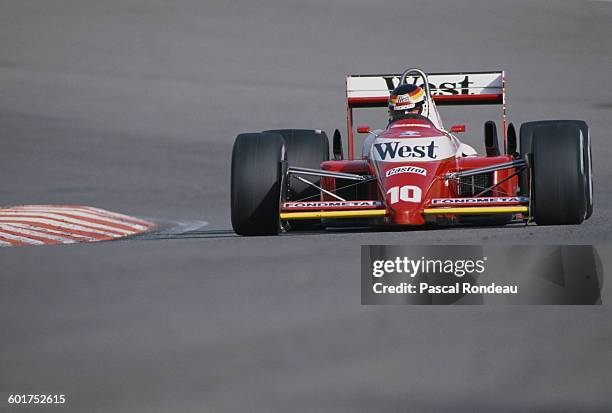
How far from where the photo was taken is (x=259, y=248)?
8438mm

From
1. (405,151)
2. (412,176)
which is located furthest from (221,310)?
(405,151)

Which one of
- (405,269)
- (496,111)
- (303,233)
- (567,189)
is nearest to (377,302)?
(405,269)

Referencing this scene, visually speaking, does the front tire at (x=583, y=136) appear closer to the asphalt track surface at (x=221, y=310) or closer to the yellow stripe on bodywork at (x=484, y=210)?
the asphalt track surface at (x=221, y=310)

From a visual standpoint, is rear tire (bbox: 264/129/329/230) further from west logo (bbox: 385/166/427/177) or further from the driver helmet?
west logo (bbox: 385/166/427/177)

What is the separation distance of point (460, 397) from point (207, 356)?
1.26 m

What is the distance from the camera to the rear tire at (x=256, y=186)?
887 cm

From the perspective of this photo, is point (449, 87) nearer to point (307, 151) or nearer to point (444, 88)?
point (444, 88)

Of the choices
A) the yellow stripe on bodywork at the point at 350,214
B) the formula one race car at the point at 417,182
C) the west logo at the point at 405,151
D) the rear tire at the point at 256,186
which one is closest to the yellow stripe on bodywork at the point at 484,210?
the formula one race car at the point at 417,182

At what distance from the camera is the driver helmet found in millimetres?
10109

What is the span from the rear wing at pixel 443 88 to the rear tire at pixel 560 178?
298cm

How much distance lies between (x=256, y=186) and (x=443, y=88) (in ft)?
11.4

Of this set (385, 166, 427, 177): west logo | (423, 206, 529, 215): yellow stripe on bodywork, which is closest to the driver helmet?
(385, 166, 427, 177): west logo

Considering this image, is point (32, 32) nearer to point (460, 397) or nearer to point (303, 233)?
point (303, 233)

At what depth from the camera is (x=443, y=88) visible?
11734 mm
